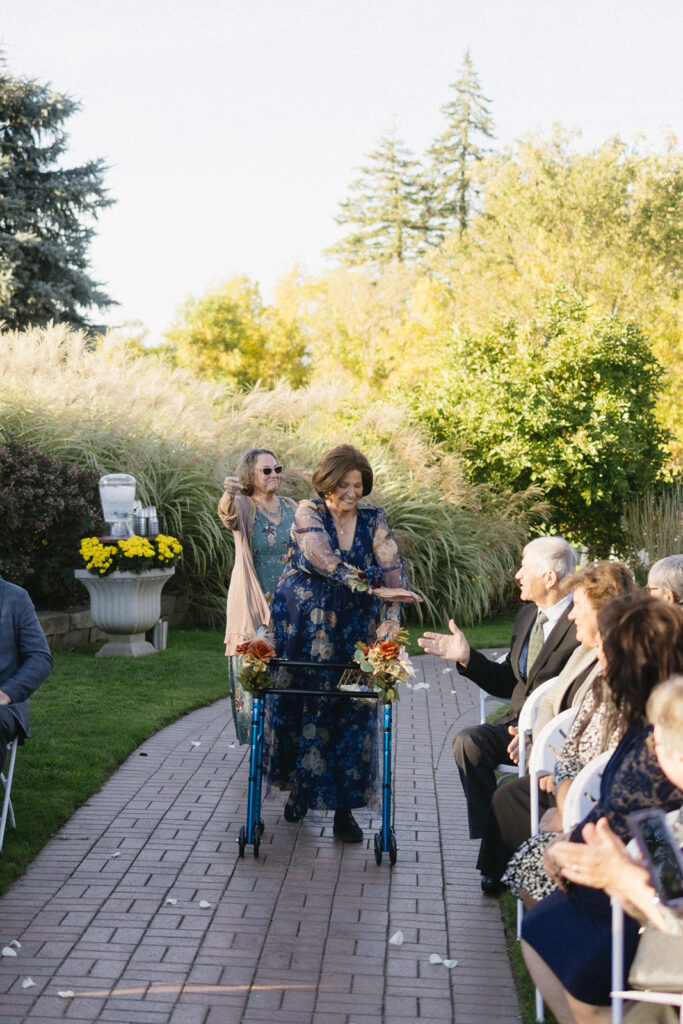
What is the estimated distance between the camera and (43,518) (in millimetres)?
10336

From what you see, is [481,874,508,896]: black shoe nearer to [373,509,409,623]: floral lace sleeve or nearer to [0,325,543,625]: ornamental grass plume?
[373,509,409,623]: floral lace sleeve

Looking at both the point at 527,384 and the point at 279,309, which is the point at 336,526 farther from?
the point at 279,309

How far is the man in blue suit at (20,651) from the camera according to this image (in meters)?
4.86

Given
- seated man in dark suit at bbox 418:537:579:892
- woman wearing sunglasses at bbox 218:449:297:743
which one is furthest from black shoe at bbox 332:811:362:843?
woman wearing sunglasses at bbox 218:449:297:743


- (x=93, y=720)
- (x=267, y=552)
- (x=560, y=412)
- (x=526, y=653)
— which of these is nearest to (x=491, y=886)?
(x=526, y=653)

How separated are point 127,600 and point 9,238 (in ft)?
66.9

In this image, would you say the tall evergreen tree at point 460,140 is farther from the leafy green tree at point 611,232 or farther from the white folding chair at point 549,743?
the white folding chair at point 549,743

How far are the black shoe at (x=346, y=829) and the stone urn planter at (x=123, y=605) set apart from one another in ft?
17.2

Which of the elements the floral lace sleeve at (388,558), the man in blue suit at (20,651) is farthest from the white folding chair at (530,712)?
the man in blue suit at (20,651)

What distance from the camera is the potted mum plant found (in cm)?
1013

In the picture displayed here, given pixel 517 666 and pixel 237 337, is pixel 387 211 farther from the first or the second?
pixel 517 666

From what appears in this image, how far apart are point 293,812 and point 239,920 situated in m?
1.29

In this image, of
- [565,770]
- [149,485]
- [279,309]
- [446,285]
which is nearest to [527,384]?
[149,485]

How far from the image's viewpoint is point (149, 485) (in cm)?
1234
